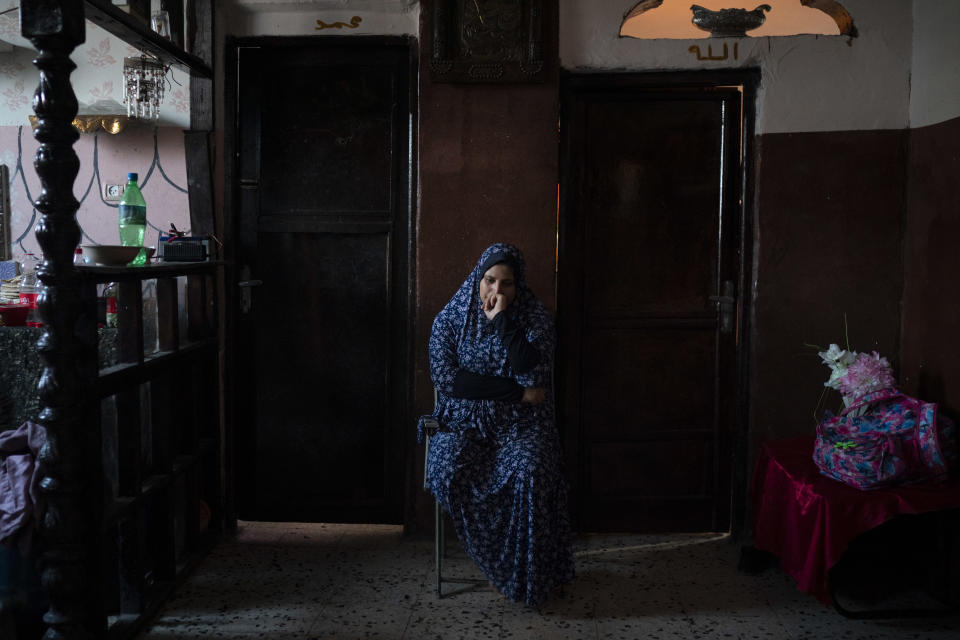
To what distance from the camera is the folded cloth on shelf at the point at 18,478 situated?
7.97 ft

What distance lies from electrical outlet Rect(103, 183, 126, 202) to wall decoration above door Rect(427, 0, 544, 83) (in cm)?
157

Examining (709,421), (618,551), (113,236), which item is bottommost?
(618,551)

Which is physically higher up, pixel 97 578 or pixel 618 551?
pixel 97 578

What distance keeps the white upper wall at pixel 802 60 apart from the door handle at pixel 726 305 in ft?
2.49

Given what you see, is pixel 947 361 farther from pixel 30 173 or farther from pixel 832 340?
pixel 30 173

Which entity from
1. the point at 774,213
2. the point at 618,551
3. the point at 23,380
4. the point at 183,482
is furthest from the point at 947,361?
the point at 23,380

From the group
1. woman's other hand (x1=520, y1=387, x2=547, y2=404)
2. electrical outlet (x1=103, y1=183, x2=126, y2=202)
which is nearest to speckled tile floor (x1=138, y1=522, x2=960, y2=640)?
woman's other hand (x1=520, y1=387, x2=547, y2=404)

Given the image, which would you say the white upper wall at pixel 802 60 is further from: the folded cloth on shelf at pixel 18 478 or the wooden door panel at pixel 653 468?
the folded cloth on shelf at pixel 18 478

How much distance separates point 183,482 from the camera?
334 cm

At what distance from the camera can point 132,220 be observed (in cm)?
297

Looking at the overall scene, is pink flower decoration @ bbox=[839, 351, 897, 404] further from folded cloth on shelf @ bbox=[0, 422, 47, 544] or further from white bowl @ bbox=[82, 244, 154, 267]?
folded cloth on shelf @ bbox=[0, 422, 47, 544]

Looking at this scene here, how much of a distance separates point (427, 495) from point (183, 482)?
1.12 m

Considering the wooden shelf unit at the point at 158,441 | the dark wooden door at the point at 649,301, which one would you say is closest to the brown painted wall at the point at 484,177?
the dark wooden door at the point at 649,301

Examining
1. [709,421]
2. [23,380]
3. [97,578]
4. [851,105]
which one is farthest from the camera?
[709,421]
